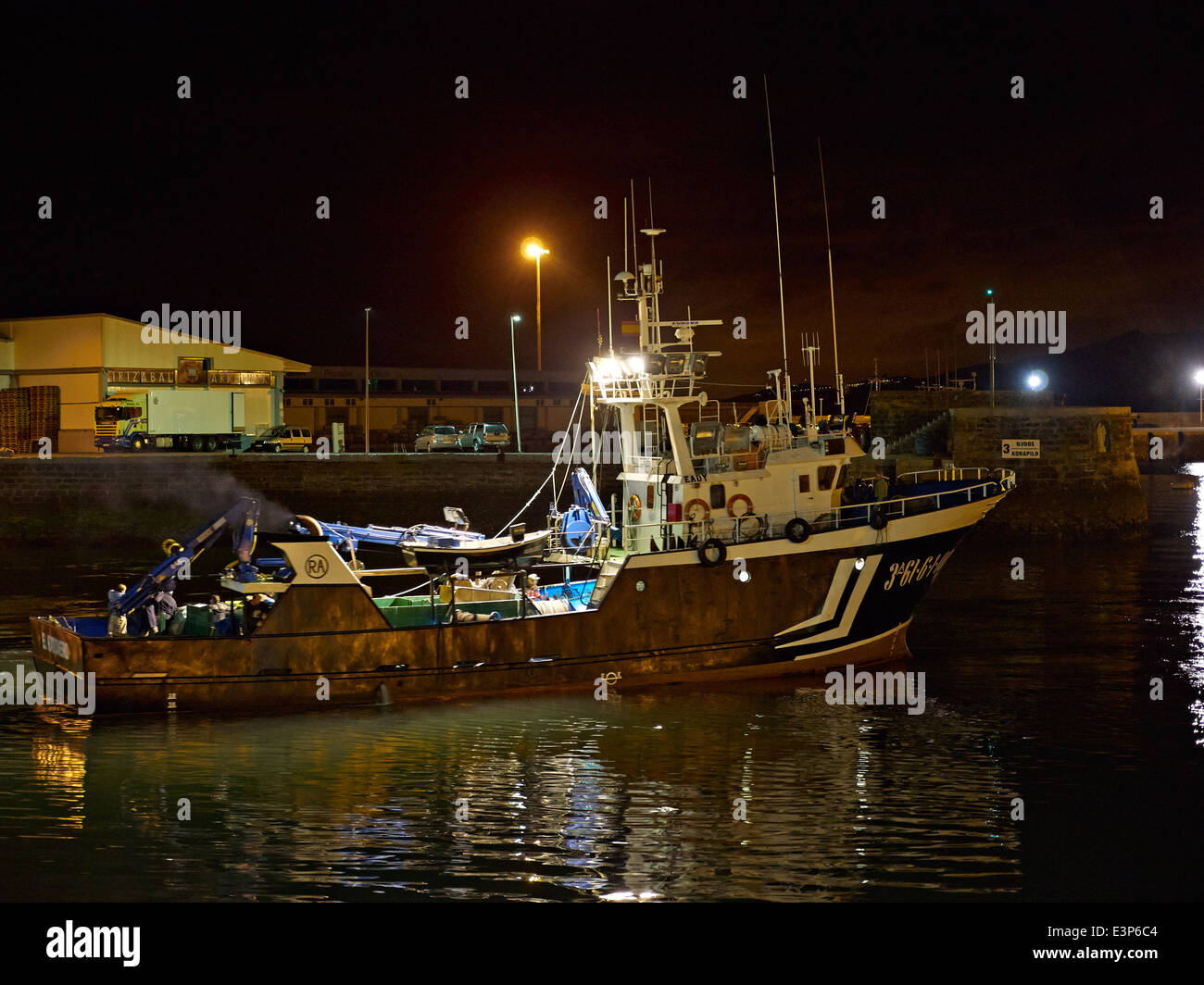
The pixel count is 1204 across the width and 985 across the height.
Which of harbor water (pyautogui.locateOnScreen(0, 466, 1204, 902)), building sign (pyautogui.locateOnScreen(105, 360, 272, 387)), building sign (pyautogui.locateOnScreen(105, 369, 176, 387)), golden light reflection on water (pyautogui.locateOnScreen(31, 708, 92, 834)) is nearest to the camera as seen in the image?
harbor water (pyautogui.locateOnScreen(0, 466, 1204, 902))

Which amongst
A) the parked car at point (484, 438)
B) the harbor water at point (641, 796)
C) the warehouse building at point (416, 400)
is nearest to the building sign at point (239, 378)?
the parked car at point (484, 438)

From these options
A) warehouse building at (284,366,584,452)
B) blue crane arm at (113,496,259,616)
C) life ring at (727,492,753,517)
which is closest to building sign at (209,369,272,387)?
warehouse building at (284,366,584,452)

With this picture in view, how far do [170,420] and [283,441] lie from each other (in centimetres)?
549

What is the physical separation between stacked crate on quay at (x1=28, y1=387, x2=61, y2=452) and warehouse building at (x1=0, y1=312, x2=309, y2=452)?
0.25ft

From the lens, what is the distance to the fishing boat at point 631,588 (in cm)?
1680

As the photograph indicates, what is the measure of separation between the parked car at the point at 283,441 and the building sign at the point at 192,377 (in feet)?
11.0

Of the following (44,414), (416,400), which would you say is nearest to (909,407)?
(416,400)

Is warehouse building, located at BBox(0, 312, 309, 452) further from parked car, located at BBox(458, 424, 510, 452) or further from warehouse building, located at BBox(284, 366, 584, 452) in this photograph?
warehouse building, located at BBox(284, 366, 584, 452)

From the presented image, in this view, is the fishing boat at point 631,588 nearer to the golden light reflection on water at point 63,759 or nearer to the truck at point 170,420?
the golden light reflection on water at point 63,759

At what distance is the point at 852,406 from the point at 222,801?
6113 centimetres

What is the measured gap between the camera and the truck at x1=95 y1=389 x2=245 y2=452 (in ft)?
154

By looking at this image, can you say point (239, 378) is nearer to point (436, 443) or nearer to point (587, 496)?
point (436, 443)

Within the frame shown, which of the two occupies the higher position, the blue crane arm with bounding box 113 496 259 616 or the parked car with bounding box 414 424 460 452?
the parked car with bounding box 414 424 460 452

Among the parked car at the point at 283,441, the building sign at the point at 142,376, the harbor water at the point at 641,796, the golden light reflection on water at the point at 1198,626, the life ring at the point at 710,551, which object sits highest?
the building sign at the point at 142,376
